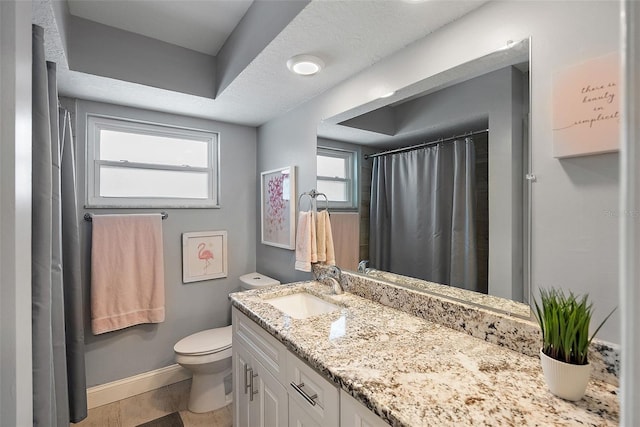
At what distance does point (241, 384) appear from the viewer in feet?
5.33

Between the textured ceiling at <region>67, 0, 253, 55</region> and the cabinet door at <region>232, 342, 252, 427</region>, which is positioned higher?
the textured ceiling at <region>67, 0, 253, 55</region>

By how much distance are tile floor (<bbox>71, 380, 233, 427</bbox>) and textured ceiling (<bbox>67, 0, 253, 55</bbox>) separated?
8.14ft

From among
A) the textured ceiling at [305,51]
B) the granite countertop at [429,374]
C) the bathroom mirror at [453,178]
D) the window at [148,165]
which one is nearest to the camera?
the granite countertop at [429,374]

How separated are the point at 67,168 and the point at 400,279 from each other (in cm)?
206

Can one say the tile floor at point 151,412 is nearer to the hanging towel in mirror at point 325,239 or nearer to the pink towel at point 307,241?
the pink towel at point 307,241

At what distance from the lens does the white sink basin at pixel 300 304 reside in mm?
1777

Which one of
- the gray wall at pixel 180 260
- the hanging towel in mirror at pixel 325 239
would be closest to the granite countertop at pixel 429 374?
the hanging towel in mirror at pixel 325 239

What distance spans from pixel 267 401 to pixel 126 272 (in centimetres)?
153

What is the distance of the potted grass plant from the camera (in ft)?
2.59

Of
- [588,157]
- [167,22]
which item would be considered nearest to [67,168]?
[167,22]

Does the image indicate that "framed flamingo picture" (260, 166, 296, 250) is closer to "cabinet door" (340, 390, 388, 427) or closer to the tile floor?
the tile floor

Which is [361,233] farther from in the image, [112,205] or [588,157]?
[112,205]

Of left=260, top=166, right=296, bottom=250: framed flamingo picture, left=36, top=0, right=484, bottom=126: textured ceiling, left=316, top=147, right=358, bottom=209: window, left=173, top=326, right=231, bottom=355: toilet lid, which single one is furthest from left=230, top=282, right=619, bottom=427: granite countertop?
left=36, top=0, right=484, bottom=126: textured ceiling

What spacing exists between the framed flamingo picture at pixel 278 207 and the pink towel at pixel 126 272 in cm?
83
